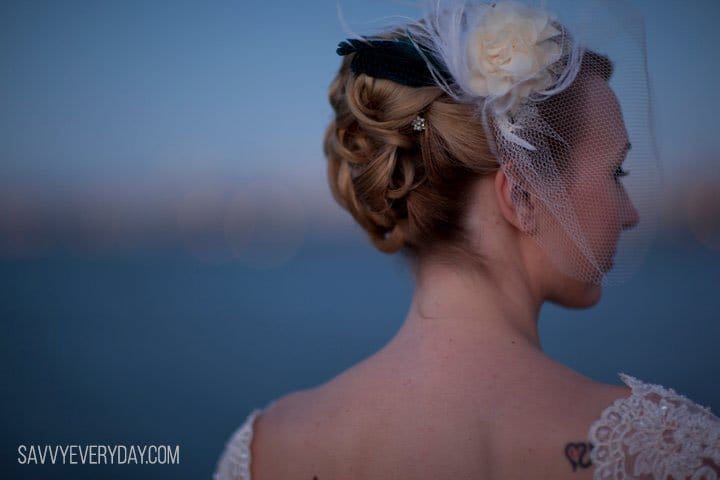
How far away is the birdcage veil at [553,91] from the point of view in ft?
3.81

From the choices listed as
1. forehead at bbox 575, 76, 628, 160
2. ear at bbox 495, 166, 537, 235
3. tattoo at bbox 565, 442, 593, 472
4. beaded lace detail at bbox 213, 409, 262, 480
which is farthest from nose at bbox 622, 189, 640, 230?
beaded lace detail at bbox 213, 409, 262, 480

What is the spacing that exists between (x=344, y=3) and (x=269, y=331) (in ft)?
10.4

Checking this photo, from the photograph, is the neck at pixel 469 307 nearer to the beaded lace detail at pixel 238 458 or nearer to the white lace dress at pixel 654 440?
the white lace dress at pixel 654 440

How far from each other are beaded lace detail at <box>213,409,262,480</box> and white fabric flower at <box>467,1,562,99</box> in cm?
84

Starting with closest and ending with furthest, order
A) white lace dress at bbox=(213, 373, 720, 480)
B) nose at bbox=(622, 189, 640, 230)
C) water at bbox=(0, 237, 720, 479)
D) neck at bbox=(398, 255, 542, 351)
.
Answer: white lace dress at bbox=(213, 373, 720, 480), neck at bbox=(398, 255, 542, 351), nose at bbox=(622, 189, 640, 230), water at bbox=(0, 237, 720, 479)

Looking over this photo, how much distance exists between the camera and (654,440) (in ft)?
3.09

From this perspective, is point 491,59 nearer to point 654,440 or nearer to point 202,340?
point 654,440

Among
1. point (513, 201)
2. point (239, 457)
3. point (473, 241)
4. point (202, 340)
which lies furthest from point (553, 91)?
point (202, 340)

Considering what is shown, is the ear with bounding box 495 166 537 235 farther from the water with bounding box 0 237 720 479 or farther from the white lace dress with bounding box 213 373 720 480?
the water with bounding box 0 237 720 479

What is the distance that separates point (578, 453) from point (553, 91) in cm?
69

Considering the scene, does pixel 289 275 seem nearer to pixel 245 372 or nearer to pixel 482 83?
pixel 245 372

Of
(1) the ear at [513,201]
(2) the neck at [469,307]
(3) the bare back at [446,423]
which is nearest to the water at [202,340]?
(3) the bare back at [446,423]

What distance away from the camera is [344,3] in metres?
1.33

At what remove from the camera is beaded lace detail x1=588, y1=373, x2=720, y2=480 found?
3.03 feet
